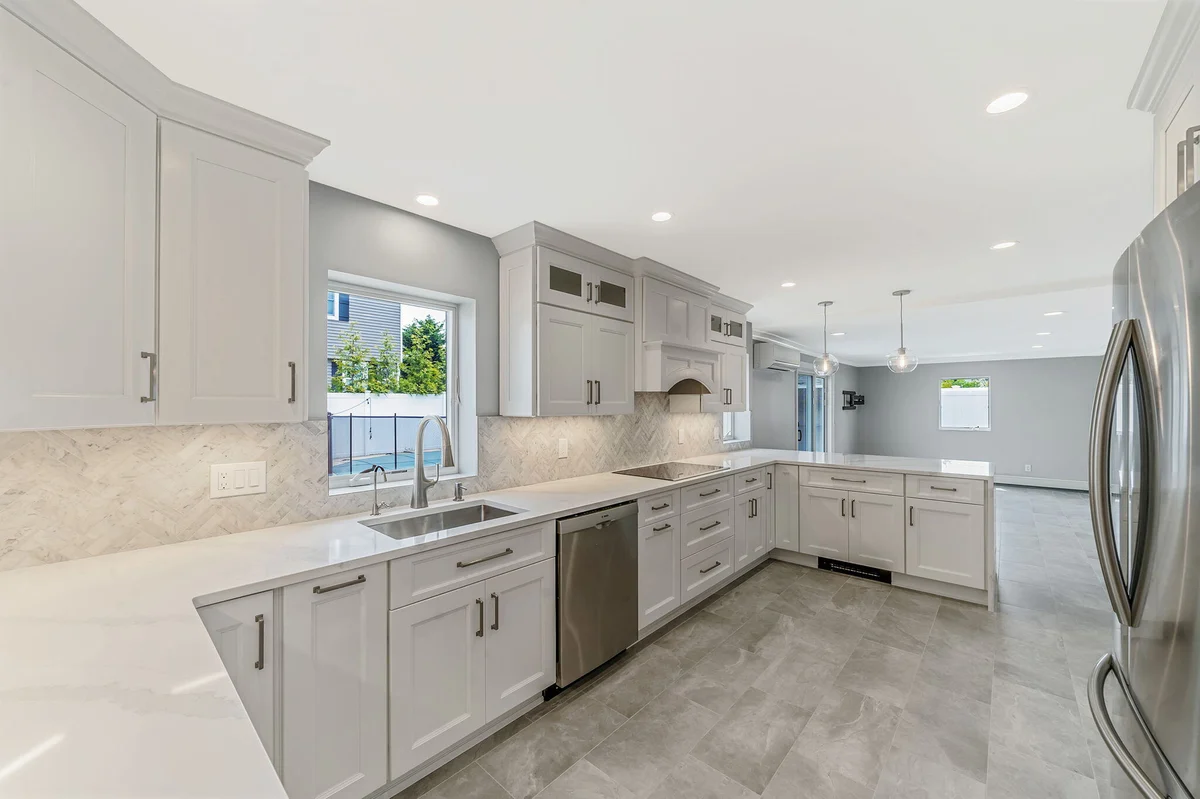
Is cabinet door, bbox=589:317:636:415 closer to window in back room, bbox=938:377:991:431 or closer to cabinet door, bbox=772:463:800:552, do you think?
cabinet door, bbox=772:463:800:552

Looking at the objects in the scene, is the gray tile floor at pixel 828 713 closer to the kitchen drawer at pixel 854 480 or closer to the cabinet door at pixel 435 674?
the cabinet door at pixel 435 674

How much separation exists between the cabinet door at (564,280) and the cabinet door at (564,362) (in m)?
0.06

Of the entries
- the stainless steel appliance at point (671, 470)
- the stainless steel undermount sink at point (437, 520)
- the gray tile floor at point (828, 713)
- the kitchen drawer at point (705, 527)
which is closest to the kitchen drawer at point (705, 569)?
the kitchen drawer at point (705, 527)

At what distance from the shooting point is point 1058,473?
8.44 metres

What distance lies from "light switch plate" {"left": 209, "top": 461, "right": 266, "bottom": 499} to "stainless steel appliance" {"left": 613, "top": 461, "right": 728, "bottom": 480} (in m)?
2.22

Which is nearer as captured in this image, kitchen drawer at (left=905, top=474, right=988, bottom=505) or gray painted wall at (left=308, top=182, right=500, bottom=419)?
gray painted wall at (left=308, top=182, right=500, bottom=419)

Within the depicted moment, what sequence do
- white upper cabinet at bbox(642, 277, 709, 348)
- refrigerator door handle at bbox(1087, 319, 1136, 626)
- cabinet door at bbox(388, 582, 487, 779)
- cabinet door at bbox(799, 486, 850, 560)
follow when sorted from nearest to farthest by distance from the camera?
refrigerator door handle at bbox(1087, 319, 1136, 626), cabinet door at bbox(388, 582, 487, 779), white upper cabinet at bbox(642, 277, 709, 348), cabinet door at bbox(799, 486, 850, 560)

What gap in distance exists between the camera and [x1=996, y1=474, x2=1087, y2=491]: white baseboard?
8266 millimetres

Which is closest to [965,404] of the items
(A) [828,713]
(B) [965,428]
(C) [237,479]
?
(B) [965,428]

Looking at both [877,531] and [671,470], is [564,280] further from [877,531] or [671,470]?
[877,531]

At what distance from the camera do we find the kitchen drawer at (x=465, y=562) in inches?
70.3

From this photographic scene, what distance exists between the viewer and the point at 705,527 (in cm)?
344

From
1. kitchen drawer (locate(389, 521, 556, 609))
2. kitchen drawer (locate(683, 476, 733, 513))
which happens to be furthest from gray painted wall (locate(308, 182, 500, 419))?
kitchen drawer (locate(683, 476, 733, 513))

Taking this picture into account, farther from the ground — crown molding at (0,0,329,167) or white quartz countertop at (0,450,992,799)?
crown molding at (0,0,329,167)
